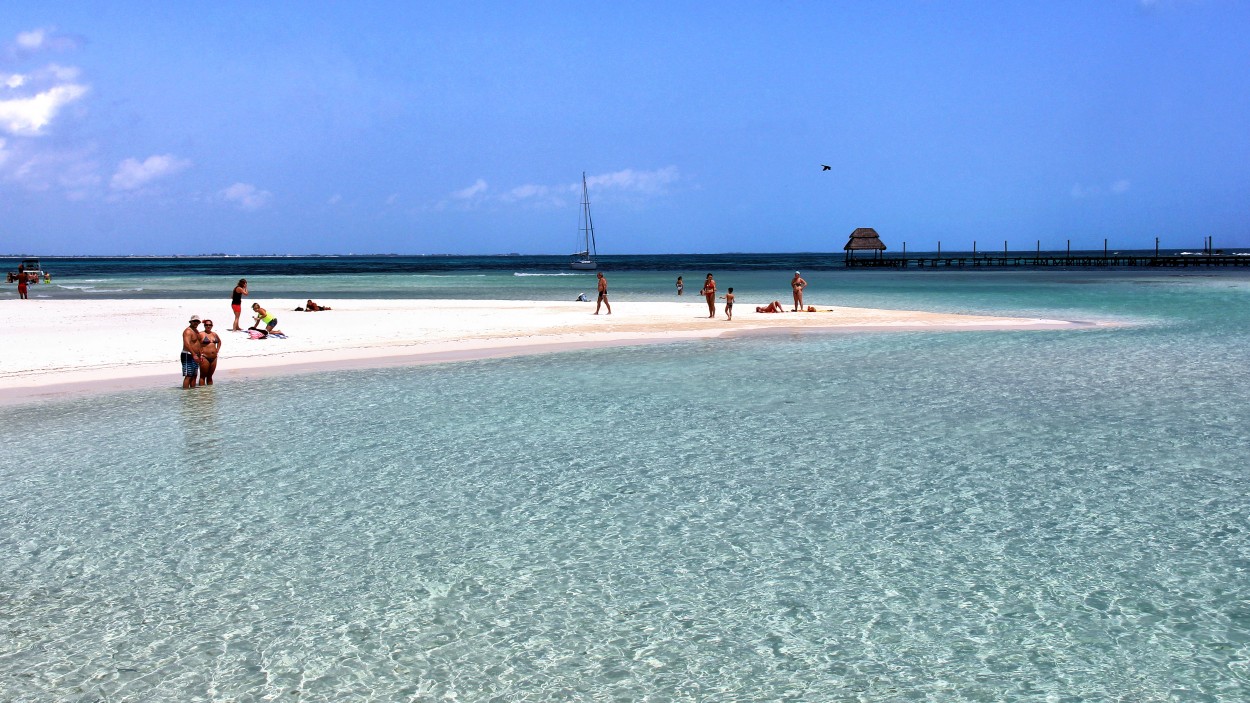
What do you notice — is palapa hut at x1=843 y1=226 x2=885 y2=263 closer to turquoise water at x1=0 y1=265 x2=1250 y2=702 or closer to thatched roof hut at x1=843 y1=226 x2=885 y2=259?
thatched roof hut at x1=843 y1=226 x2=885 y2=259

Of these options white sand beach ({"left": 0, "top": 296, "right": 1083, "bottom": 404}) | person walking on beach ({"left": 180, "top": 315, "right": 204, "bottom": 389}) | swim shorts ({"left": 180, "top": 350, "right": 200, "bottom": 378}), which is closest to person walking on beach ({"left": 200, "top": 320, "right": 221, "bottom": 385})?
person walking on beach ({"left": 180, "top": 315, "right": 204, "bottom": 389})

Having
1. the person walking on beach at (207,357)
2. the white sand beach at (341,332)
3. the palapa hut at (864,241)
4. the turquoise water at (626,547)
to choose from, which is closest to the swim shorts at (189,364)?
the person walking on beach at (207,357)

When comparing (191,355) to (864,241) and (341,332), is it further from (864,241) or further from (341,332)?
(864,241)

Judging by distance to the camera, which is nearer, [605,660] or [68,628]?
[605,660]

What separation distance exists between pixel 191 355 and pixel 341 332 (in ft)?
35.8

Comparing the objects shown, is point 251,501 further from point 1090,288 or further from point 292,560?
point 1090,288

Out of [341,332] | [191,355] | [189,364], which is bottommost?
[341,332]

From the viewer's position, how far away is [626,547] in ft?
30.5

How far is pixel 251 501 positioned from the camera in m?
10.9

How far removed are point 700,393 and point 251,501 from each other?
988cm

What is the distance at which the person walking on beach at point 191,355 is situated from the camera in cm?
1888

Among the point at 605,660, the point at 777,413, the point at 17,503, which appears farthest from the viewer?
the point at 777,413

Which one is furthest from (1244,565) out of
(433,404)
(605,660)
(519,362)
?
(519,362)

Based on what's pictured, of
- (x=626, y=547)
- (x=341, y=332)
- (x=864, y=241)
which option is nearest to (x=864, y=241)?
(x=864, y=241)
